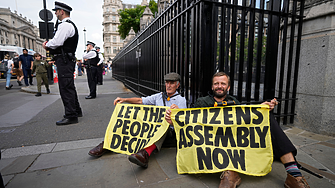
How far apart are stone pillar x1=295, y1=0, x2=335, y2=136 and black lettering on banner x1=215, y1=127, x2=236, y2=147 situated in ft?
8.26

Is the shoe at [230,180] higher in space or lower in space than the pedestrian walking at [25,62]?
lower

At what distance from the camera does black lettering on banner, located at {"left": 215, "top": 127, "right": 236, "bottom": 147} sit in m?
2.25

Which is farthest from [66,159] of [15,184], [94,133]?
[94,133]

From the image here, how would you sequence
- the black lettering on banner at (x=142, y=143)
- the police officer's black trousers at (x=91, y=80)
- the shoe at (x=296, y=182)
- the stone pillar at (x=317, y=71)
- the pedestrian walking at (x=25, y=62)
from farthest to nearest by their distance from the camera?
the pedestrian walking at (x=25, y=62)
the police officer's black trousers at (x=91, y=80)
the stone pillar at (x=317, y=71)
the black lettering on banner at (x=142, y=143)
the shoe at (x=296, y=182)

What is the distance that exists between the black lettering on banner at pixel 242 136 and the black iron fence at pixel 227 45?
39.8 inches

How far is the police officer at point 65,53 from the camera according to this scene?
4.00 meters

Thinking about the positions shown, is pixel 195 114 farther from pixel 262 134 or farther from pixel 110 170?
pixel 110 170

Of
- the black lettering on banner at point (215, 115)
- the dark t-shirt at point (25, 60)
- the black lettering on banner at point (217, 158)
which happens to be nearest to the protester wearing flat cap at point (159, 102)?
the black lettering on banner at point (215, 115)

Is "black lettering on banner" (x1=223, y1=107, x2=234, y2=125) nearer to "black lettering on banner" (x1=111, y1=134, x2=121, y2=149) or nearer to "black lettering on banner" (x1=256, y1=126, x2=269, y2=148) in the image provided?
"black lettering on banner" (x1=256, y1=126, x2=269, y2=148)

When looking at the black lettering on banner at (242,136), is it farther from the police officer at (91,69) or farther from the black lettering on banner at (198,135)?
the police officer at (91,69)

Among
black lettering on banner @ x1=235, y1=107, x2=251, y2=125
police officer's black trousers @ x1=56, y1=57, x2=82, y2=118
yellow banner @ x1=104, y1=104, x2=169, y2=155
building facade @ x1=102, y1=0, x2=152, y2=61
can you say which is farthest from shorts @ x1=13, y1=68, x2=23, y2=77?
building facade @ x1=102, y1=0, x2=152, y2=61

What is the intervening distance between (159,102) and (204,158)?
122 centimetres

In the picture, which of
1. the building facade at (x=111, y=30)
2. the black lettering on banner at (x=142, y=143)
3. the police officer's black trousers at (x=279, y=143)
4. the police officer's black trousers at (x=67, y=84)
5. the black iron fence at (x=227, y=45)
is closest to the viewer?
the police officer's black trousers at (x=279, y=143)

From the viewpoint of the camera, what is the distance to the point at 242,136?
2.25m
